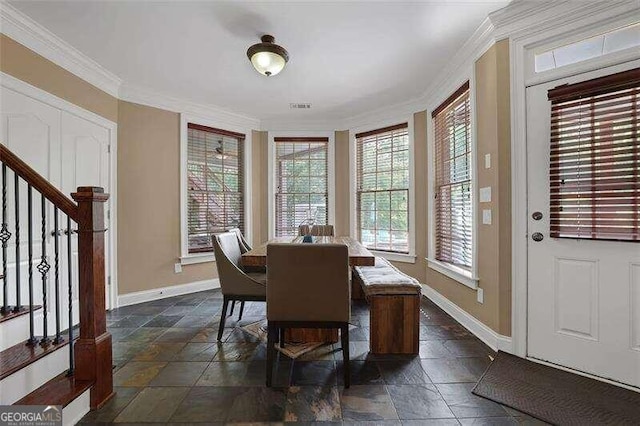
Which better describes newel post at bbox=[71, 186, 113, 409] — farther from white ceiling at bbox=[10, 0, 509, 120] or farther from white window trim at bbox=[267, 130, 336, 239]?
white window trim at bbox=[267, 130, 336, 239]

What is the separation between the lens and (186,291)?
12.7ft

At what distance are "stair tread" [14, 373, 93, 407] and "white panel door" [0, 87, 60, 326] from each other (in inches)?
45.9

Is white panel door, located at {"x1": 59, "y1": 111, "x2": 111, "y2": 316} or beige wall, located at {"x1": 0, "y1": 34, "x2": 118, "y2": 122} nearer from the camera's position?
beige wall, located at {"x1": 0, "y1": 34, "x2": 118, "y2": 122}

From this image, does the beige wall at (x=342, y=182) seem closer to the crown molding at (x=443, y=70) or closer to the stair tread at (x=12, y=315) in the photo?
the crown molding at (x=443, y=70)

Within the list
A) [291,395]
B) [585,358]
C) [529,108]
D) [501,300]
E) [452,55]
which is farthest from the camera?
[452,55]

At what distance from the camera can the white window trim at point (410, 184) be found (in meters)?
3.86

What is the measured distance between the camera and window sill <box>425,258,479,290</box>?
8.55 feet

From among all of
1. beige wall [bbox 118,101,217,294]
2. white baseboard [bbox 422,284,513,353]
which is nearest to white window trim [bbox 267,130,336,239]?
beige wall [bbox 118,101,217,294]

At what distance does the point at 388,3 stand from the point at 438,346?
2.67 meters

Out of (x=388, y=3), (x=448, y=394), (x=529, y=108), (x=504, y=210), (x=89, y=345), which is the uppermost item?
(x=388, y=3)

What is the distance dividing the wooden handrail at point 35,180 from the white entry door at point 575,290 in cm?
303

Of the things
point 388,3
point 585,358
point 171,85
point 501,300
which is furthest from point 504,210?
point 171,85

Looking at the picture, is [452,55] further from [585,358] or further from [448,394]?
[448,394]

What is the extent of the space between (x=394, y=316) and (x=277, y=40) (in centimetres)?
251
